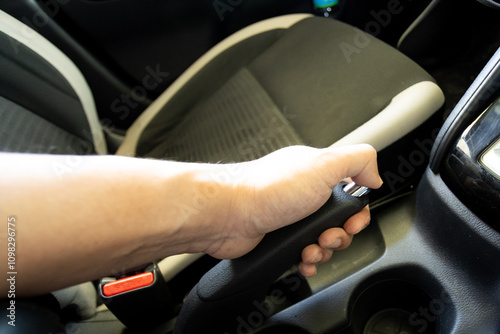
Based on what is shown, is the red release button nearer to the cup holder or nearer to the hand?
the hand

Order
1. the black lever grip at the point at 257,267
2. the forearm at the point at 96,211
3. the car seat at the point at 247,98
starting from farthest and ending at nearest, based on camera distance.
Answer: the car seat at the point at 247,98 < the black lever grip at the point at 257,267 < the forearm at the point at 96,211

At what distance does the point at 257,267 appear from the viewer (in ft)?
1.94

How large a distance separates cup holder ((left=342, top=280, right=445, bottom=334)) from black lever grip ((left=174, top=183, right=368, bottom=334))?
17 cm

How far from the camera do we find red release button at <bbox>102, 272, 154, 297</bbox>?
25.6 inches

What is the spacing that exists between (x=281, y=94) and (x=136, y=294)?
1.71 ft

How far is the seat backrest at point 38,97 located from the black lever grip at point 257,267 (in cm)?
51

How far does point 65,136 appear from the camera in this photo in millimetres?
983

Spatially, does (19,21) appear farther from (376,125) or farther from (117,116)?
(376,125)

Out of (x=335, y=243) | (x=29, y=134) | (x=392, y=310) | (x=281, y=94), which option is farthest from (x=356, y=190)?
(x=29, y=134)

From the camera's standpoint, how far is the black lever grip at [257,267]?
591 mm

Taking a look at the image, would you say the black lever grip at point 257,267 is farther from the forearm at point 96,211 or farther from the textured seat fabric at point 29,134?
the textured seat fabric at point 29,134

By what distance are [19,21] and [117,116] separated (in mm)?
356

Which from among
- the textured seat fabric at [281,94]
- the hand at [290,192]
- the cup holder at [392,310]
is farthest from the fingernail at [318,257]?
the textured seat fabric at [281,94]

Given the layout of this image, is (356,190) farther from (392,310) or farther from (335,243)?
(392,310)
